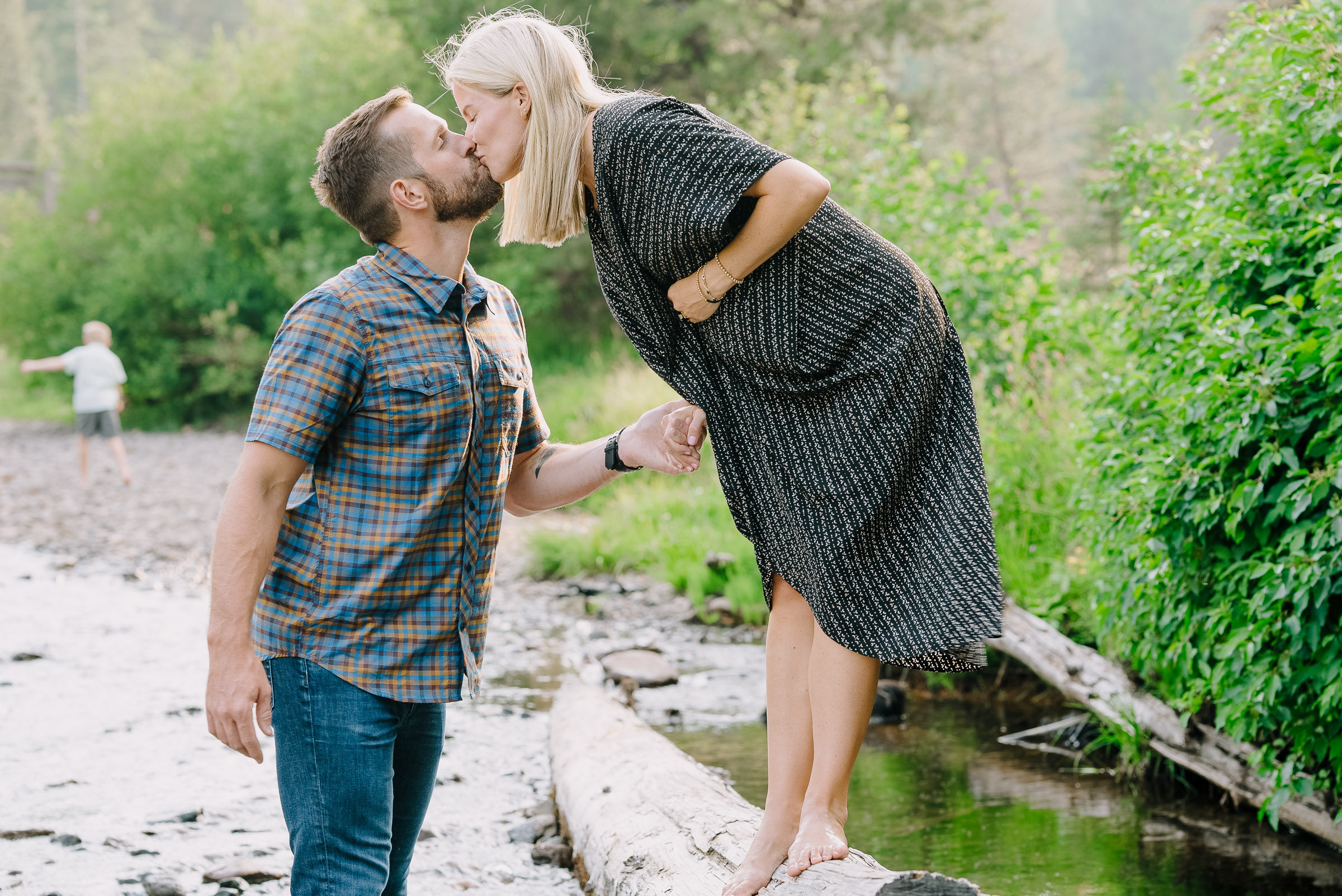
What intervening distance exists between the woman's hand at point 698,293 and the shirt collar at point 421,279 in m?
0.49

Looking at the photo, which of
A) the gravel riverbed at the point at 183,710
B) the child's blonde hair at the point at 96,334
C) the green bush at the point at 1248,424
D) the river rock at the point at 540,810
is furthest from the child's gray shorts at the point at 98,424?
the green bush at the point at 1248,424

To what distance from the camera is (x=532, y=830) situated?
4.46 m

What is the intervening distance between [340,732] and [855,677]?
1.16m

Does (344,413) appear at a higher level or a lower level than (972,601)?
higher

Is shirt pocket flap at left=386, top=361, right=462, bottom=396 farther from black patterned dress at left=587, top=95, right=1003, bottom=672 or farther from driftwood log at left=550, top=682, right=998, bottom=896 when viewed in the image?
driftwood log at left=550, top=682, right=998, bottom=896

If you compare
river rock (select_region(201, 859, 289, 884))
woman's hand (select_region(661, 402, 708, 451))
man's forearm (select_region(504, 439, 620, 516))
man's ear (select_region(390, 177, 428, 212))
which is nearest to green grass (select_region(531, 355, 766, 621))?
river rock (select_region(201, 859, 289, 884))

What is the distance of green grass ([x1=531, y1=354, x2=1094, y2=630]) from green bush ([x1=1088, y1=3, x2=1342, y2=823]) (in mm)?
974

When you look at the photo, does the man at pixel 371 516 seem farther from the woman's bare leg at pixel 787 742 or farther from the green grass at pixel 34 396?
the green grass at pixel 34 396

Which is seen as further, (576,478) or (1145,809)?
(1145,809)

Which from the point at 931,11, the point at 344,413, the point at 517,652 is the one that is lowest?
the point at 517,652

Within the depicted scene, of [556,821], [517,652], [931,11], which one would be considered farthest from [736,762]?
[931,11]

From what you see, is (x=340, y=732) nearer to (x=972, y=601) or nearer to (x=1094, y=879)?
(x=972, y=601)

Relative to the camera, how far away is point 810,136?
39.1 ft

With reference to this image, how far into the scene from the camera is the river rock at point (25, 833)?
4.20 meters
